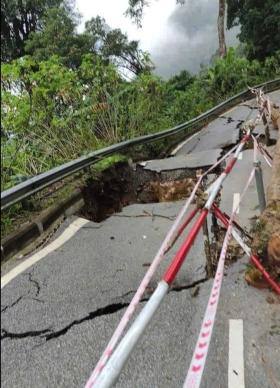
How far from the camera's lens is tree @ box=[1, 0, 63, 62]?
84.9 ft

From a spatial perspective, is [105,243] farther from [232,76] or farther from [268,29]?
[268,29]

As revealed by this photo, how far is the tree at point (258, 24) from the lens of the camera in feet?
91.6

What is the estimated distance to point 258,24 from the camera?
28.5 m

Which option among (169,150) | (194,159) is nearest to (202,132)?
(169,150)

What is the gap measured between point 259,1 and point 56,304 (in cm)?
3012

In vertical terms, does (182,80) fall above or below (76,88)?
below

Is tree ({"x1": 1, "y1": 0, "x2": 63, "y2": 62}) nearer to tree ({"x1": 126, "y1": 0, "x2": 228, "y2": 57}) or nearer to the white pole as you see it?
tree ({"x1": 126, "y1": 0, "x2": 228, "y2": 57})

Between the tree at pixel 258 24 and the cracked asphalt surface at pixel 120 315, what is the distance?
2739 cm

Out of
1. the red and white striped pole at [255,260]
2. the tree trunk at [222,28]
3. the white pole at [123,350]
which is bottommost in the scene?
the red and white striped pole at [255,260]

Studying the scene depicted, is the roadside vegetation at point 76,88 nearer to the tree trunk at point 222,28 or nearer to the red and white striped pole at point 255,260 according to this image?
the red and white striped pole at point 255,260

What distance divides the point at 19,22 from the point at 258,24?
14.9 meters

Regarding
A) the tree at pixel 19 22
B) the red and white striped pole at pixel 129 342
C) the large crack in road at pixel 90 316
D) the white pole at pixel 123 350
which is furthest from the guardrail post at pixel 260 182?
the tree at pixel 19 22

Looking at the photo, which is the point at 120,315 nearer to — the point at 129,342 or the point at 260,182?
the point at 129,342

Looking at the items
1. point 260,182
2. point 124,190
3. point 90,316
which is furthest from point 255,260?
point 124,190
